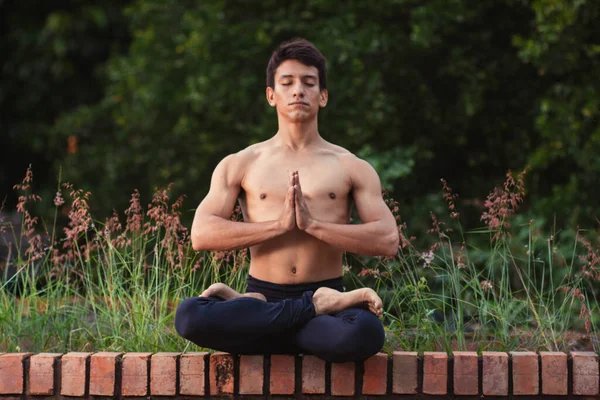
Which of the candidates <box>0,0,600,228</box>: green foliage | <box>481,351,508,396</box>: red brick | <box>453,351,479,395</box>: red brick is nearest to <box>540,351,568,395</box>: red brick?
<box>481,351,508,396</box>: red brick

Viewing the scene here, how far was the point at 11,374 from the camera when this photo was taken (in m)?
3.93

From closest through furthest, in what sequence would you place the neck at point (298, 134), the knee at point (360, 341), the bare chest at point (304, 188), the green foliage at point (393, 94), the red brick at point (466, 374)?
the knee at point (360, 341)
the red brick at point (466, 374)
the bare chest at point (304, 188)
the neck at point (298, 134)
the green foliage at point (393, 94)

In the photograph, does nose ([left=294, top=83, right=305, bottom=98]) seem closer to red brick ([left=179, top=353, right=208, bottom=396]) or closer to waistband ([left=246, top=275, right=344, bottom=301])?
waistband ([left=246, top=275, right=344, bottom=301])

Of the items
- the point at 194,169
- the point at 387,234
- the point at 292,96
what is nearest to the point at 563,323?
the point at 387,234

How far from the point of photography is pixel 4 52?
593 inches

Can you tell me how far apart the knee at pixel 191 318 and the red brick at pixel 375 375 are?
2.24ft

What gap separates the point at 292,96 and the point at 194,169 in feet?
19.4

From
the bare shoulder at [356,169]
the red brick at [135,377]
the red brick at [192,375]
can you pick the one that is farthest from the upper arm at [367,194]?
the red brick at [135,377]

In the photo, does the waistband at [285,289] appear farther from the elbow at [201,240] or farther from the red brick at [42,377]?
the red brick at [42,377]

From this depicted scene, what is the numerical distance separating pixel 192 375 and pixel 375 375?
719mm

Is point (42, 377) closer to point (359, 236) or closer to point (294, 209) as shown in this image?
point (294, 209)

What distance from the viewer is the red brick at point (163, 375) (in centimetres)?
384

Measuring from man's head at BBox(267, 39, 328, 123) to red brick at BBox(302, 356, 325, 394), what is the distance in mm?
981

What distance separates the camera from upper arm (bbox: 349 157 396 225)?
394 centimetres
